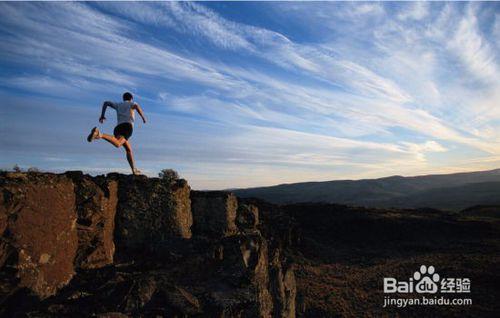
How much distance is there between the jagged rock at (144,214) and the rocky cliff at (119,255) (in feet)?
0.06

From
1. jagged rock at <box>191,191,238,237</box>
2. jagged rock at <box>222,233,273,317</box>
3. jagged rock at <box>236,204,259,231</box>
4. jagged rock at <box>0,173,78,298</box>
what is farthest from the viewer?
jagged rock at <box>236,204,259,231</box>

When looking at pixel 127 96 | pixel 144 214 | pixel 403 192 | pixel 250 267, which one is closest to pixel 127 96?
pixel 127 96

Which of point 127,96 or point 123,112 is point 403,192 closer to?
point 127,96

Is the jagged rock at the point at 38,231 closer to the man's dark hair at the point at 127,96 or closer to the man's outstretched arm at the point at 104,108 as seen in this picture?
the man's outstretched arm at the point at 104,108

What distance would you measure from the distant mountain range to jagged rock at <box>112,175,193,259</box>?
229 feet

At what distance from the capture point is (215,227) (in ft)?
28.9

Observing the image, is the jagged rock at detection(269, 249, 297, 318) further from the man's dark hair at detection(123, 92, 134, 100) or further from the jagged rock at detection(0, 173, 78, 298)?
the man's dark hair at detection(123, 92, 134, 100)

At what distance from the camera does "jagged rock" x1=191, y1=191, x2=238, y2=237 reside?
8641 millimetres

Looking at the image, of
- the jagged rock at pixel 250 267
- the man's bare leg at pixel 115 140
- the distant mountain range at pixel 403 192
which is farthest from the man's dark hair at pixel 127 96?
the distant mountain range at pixel 403 192

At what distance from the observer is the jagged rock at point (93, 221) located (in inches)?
225

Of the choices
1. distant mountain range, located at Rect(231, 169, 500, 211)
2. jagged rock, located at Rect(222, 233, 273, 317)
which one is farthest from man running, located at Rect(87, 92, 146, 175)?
distant mountain range, located at Rect(231, 169, 500, 211)

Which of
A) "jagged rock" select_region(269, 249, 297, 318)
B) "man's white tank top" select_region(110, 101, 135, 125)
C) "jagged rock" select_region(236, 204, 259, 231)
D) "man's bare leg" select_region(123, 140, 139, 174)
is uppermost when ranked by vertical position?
"man's white tank top" select_region(110, 101, 135, 125)

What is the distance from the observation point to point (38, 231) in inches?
186

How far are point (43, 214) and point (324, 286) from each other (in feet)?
45.7
